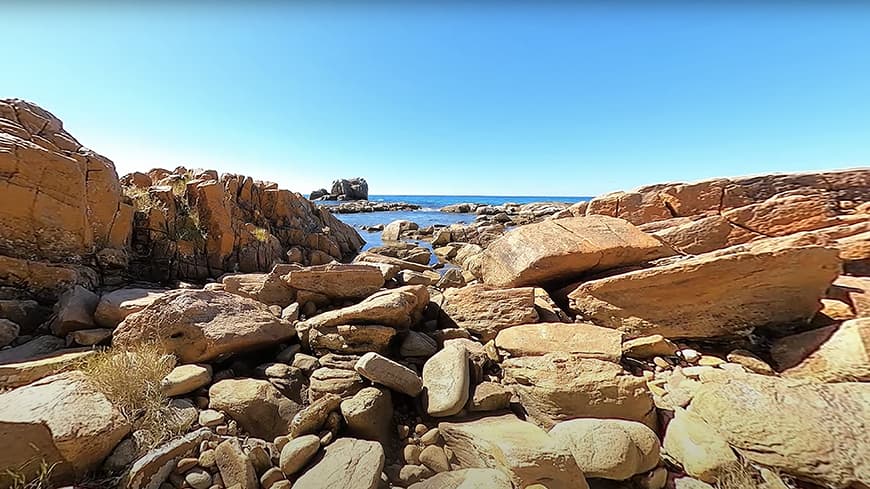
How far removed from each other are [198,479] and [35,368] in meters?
2.64

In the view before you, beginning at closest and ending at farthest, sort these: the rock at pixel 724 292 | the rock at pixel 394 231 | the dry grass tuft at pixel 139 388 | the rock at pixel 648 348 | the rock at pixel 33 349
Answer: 1. the dry grass tuft at pixel 139 388
2. the rock at pixel 33 349
3. the rock at pixel 648 348
4. the rock at pixel 724 292
5. the rock at pixel 394 231

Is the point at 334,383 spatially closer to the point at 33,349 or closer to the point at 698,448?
the point at 698,448

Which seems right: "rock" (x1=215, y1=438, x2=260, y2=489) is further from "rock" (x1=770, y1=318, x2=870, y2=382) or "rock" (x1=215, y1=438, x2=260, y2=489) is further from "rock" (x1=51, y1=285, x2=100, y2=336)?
"rock" (x1=770, y1=318, x2=870, y2=382)

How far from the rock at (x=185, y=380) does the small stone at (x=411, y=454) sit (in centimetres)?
233

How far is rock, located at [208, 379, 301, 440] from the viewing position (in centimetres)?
332

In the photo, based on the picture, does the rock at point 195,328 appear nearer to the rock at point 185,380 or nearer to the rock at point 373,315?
the rock at point 185,380

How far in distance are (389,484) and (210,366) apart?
2.58m

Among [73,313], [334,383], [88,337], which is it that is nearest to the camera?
[334,383]

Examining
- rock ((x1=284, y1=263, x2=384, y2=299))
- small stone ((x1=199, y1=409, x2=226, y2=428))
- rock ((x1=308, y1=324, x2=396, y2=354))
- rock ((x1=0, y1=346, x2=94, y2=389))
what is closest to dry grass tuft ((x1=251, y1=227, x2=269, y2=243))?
rock ((x1=284, y1=263, x2=384, y2=299))

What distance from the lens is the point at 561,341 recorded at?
4.58 meters

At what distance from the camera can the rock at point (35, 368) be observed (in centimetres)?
341

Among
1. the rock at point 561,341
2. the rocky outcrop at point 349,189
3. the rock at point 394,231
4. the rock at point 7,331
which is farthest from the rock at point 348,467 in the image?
the rocky outcrop at point 349,189

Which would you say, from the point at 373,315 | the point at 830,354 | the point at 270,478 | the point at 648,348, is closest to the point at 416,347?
the point at 373,315

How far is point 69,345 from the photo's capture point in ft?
14.4
